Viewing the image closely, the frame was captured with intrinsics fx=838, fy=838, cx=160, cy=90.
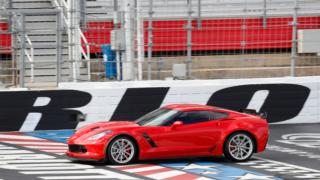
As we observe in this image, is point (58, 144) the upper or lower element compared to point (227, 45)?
lower

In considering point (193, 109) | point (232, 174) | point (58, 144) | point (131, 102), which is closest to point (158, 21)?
point (131, 102)

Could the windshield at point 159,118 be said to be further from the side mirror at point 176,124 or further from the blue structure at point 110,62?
the blue structure at point 110,62

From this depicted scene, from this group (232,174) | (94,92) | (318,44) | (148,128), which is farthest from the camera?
(318,44)

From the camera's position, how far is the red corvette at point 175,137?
14219 millimetres

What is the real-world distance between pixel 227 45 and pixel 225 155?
Answer: 7.57 m

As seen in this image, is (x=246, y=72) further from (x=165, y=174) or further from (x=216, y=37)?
(x=165, y=174)

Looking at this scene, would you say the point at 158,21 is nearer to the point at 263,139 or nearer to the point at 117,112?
the point at 117,112

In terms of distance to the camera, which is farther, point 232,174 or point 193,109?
point 193,109

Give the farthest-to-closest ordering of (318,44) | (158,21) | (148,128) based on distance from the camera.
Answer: (158,21), (318,44), (148,128)

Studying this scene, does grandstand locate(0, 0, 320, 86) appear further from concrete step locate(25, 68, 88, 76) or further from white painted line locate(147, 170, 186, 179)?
white painted line locate(147, 170, 186, 179)

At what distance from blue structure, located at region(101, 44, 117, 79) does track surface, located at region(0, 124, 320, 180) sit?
123 inches

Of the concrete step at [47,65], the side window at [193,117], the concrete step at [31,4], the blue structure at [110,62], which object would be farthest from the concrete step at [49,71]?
the side window at [193,117]

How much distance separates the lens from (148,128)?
14.5 m

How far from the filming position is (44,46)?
2055cm
